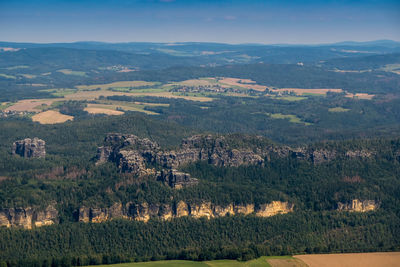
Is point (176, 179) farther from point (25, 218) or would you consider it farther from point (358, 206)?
point (358, 206)

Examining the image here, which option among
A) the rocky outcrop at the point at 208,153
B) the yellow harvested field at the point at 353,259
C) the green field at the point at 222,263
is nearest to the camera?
the green field at the point at 222,263

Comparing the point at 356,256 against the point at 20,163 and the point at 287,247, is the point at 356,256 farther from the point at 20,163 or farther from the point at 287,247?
the point at 20,163

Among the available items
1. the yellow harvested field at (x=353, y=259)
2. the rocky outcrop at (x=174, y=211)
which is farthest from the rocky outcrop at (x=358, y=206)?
the yellow harvested field at (x=353, y=259)

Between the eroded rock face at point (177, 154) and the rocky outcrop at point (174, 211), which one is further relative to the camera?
the eroded rock face at point (177, 154)

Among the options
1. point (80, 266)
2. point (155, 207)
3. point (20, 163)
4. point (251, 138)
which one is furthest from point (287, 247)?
point (20, 163)

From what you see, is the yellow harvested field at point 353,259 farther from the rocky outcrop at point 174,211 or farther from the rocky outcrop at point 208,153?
the rocky outcrop at point 208,153

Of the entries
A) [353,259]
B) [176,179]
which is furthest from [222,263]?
[176,179]

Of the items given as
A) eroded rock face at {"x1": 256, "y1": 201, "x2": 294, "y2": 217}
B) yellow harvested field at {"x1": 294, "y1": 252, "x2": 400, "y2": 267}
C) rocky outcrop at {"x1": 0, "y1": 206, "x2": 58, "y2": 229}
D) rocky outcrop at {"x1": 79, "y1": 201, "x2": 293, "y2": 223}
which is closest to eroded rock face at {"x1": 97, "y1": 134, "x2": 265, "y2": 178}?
rocky outcrop at {"x1": 79, "y1": 201, "x2": 293, "y2": 223}
